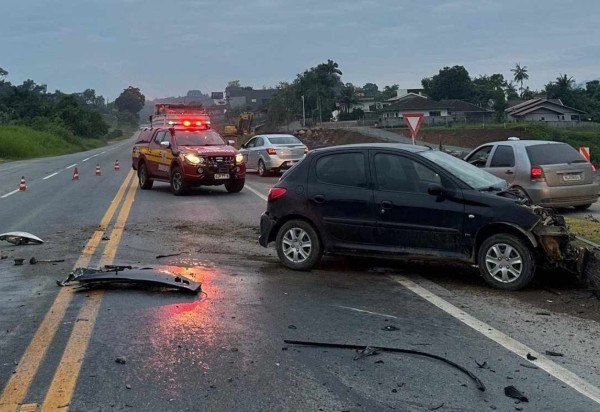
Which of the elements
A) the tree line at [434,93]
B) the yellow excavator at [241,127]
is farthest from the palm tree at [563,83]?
the yellow excavator at [241,127]

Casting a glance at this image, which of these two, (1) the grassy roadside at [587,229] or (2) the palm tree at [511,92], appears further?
(2) the palm tree at [511,92]

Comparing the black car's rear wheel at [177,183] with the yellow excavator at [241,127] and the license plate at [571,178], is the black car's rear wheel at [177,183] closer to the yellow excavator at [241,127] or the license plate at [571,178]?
the license plate at [571,178]

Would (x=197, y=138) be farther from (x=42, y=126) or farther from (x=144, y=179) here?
(x=42, y=126)

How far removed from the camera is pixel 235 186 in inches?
691

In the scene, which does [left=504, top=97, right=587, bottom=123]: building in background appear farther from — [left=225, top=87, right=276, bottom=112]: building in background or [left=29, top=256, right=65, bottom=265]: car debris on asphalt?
[left=225, top=87, right=276, bottom=112]: building in background

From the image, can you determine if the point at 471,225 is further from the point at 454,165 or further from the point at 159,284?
the point at 159,284

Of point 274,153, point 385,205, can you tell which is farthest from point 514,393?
point 274,153

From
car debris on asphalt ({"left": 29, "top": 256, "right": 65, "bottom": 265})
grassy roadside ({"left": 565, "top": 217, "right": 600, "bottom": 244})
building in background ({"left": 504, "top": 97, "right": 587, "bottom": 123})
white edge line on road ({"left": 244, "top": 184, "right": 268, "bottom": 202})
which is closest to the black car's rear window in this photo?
grassy roadside ({"left": 565, "top": 217, "right": 600, "bottom": 244})

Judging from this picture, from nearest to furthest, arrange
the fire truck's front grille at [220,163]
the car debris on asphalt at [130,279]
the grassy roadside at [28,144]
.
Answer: the car debris on asphalt at [130,279] < the fire truck's front grille at [220,163] < the grassy roadside at [28,144]

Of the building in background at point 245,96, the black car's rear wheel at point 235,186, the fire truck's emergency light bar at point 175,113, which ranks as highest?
the building in background at point 245,96

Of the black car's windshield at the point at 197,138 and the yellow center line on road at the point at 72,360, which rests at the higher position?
the black car's windshield at the point at 197,138

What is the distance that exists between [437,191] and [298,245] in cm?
194

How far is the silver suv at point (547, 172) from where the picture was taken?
1156 cm

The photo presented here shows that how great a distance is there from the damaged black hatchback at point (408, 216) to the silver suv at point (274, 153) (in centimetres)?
1456
